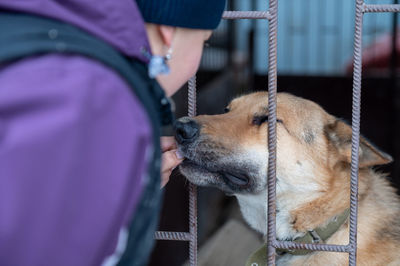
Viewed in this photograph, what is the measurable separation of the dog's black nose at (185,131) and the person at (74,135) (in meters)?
1.02

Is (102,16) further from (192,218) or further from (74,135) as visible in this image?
(192,218)

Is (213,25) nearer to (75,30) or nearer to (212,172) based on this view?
(75,30)

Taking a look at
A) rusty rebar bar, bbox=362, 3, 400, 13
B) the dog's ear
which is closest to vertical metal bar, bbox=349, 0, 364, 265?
rusty rebar bar, bbox=362, 3, 400, 13

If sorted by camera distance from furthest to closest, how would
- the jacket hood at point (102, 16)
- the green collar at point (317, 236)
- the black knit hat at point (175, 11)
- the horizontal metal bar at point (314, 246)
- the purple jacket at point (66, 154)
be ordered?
the green collar at point (317, 236) → the horizontal metal bar at point (314, 246) → the black knit hat at point (175, 11) → the jacket hood at point (102, 16) → the purple jacket at point (66, 154)

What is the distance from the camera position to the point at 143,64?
1.22 m

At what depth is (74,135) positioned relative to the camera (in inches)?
37.1

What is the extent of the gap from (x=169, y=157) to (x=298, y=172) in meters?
0.71

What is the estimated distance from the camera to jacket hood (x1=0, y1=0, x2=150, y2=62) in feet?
3.41

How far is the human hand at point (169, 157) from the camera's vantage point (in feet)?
6.55

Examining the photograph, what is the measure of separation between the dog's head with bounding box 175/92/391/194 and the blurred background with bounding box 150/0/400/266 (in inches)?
49.6

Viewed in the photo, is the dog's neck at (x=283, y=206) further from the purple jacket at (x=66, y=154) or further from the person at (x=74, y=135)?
the purple jacket at (x=66, y=154)

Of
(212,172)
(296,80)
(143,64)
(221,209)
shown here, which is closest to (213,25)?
(143,64)

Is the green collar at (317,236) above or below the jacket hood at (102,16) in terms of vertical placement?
below

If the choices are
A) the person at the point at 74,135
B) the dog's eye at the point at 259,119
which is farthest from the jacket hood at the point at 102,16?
the dog's eye at the point at 259,119
